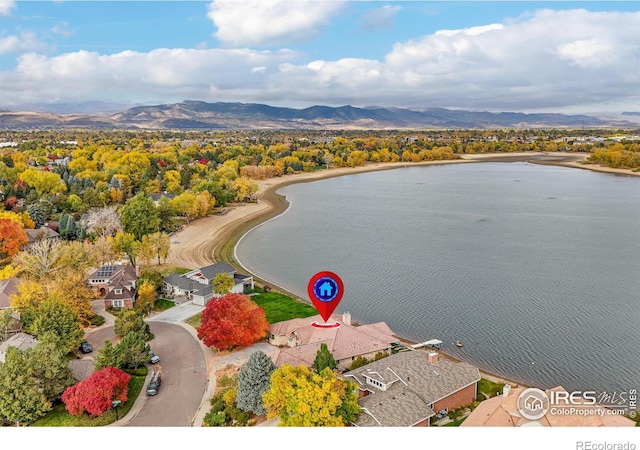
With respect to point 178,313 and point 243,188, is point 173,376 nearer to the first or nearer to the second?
point 178,313

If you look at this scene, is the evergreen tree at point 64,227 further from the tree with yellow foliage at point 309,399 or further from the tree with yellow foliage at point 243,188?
the tree with yellow foliage at point 309,399

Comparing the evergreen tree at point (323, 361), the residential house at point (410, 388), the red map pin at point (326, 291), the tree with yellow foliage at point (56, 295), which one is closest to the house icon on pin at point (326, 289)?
the red map pin at point (326, 291)

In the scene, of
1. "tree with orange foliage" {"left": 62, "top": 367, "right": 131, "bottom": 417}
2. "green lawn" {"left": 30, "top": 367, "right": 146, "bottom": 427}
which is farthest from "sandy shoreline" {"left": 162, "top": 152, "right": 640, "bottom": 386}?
"tree with orange foliage" {"left": 62, "top": 367, "right": 131, "bottom": 417}

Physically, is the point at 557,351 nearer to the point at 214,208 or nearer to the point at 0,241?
the point at 0,241

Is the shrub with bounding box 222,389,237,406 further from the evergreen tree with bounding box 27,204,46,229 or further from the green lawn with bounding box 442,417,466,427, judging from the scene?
the evergreen tree with bounding box 27,204,46,229

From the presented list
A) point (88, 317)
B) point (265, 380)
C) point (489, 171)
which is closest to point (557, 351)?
point (265, 380)
